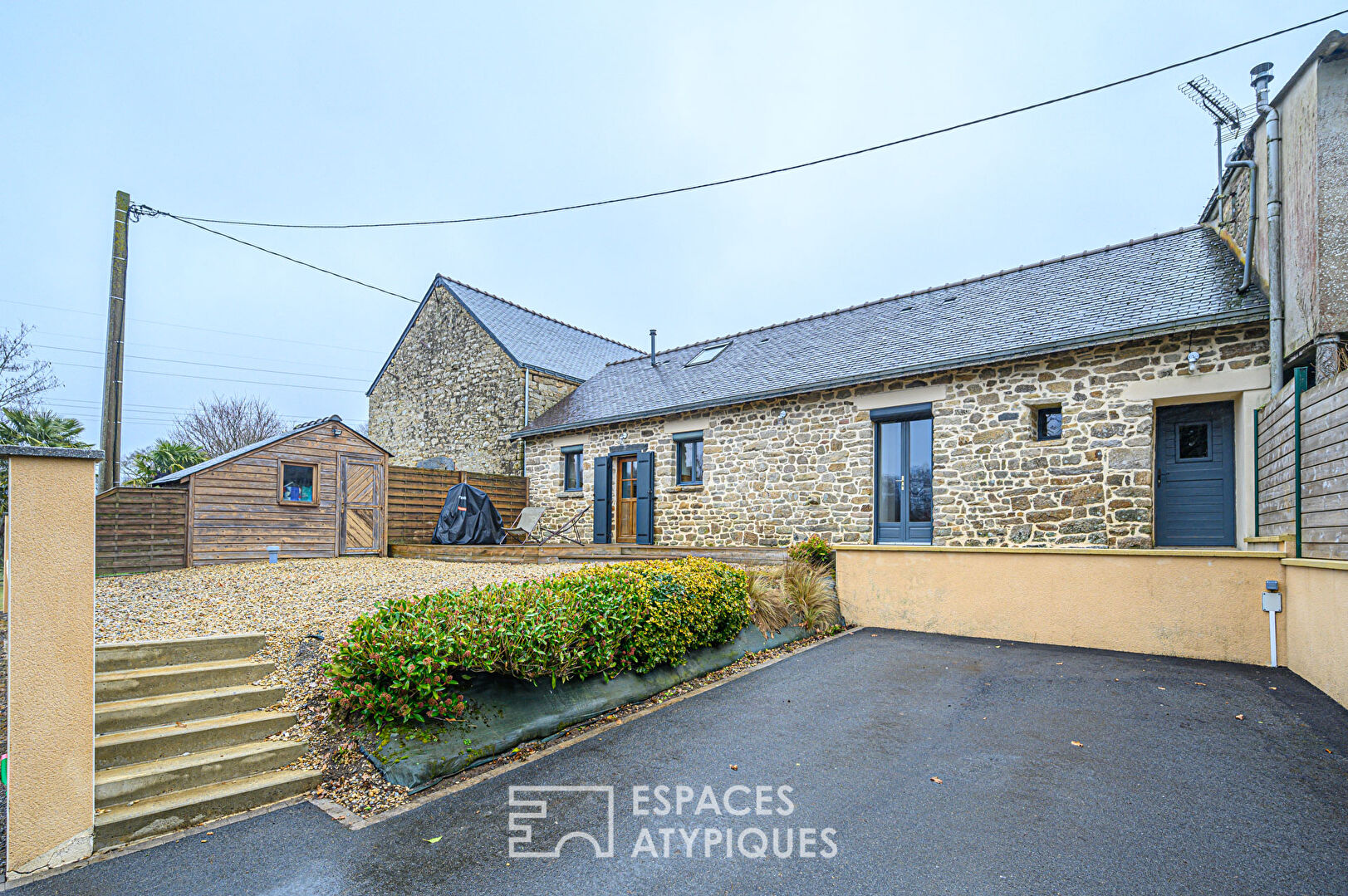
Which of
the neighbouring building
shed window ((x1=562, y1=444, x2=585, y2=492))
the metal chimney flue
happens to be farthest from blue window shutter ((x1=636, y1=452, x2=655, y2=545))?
the metal chimney flue

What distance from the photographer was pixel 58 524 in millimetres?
2736

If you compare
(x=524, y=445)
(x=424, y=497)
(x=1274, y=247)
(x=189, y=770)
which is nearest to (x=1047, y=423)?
(x=1274, y=247)

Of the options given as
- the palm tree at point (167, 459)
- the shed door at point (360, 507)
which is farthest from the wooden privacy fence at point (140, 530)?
the palm tree at point (167, 459)

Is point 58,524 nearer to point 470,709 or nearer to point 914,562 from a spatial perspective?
point 470,709

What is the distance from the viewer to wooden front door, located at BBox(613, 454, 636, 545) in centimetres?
1303

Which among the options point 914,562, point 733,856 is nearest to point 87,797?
point 733,856

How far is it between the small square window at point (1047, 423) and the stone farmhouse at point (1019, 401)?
3 cm

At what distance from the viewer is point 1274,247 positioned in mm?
6695

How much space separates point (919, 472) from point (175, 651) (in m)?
8.78

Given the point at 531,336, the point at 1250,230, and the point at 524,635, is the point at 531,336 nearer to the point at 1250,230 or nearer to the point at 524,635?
the point at 524,635

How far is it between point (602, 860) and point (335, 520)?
35.7ft

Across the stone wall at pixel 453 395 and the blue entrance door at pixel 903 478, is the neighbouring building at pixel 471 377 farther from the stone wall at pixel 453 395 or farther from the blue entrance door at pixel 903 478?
the blue entrance door at pixel 903 478

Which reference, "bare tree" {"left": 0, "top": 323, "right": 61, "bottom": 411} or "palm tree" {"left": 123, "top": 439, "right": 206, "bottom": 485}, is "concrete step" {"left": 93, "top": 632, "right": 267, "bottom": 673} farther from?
"bare tree" {"left": 0, "top": 323, "right": 61, "bottom": 411}

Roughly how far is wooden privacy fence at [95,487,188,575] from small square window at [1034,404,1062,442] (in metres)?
12.5
